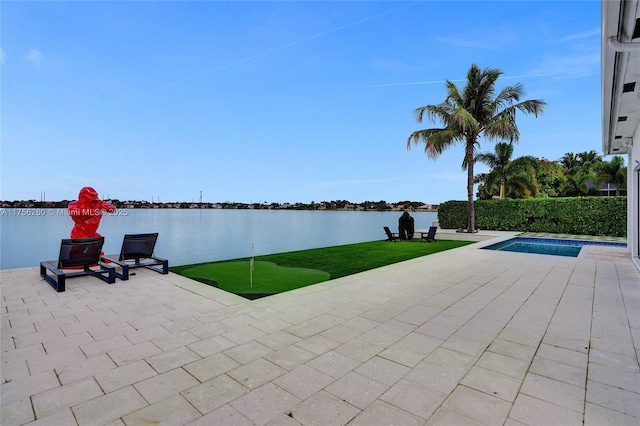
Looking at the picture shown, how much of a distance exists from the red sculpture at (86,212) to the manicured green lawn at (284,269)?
7.37 feet

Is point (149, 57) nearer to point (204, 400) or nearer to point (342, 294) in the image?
point (342, 294)

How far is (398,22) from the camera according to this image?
58.3 ft

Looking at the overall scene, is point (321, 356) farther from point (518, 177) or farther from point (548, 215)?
point (518, 177)

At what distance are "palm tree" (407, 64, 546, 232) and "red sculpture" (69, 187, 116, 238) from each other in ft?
52.4

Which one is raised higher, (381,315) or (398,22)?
(398,22)

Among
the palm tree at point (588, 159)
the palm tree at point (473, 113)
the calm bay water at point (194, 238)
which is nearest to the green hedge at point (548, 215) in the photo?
the palm tree at point (473, 113)

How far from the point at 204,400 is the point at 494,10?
16731mm

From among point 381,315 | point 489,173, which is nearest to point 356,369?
point 381,315

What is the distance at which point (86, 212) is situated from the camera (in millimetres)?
7777

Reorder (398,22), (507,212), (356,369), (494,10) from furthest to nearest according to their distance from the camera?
(507,212), (398,22), (494,10), (356,369)

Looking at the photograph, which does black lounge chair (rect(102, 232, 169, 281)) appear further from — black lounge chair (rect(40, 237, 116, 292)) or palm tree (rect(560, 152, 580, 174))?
palm tree (rect(560, 152, 580, 174))

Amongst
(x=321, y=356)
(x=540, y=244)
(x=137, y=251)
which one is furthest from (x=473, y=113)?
(x=321, y=356)

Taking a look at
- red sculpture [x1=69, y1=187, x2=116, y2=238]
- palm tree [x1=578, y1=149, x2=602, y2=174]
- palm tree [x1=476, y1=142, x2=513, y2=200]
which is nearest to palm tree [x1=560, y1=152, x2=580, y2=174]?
palm tree [x1=578, y1=149, x2=602, y2=174]

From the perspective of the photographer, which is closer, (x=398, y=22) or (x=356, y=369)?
(x=356, y=369)
